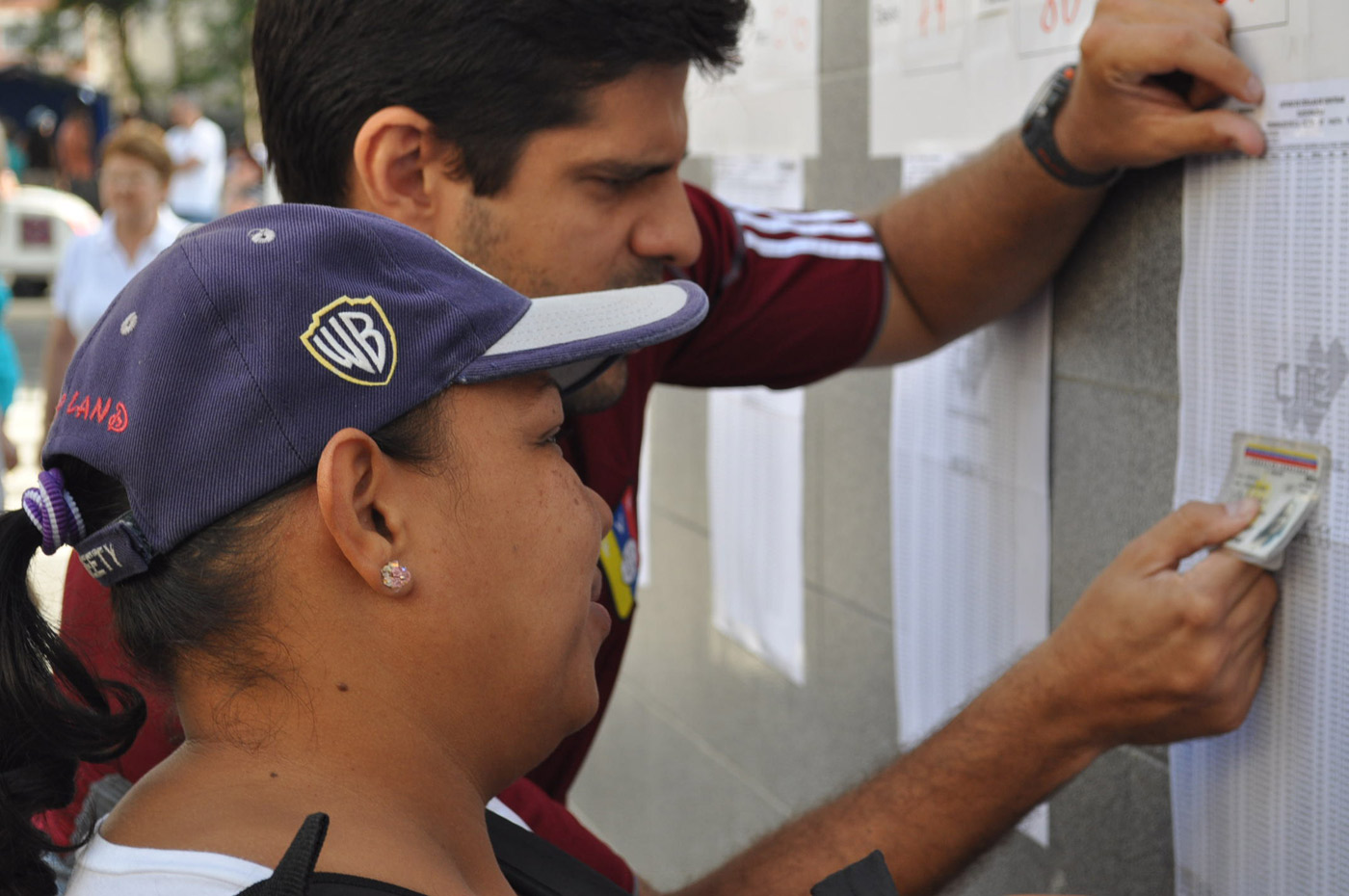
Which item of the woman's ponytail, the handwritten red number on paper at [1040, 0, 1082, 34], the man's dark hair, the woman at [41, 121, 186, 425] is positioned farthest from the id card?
the woman at [41, 121, 186, 425]

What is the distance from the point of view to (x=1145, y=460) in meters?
1.71

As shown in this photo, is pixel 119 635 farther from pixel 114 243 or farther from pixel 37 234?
pixel 37 234

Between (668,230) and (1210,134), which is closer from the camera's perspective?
(1210,134)

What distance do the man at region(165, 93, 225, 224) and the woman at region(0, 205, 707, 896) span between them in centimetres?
1150

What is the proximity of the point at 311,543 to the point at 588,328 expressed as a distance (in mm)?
291

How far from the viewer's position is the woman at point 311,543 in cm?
104

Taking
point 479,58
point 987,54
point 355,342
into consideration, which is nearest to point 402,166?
point 479,58

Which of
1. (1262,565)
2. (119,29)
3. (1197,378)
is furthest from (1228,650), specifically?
(119,29)

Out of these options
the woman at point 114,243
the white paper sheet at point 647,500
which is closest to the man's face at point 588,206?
the white paper sheet at point 647,500

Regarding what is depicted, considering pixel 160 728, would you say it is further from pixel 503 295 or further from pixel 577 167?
pixel 577 167

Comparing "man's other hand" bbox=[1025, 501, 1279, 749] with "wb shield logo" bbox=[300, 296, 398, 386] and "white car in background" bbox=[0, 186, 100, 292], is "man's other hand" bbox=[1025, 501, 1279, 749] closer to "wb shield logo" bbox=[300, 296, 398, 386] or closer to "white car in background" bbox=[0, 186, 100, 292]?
"wb shield logo" bbox=[300, 296, 398, 386]

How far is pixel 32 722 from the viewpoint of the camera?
3.69ft

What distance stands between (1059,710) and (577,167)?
2.77 feet

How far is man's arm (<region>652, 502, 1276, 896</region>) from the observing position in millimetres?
1421
